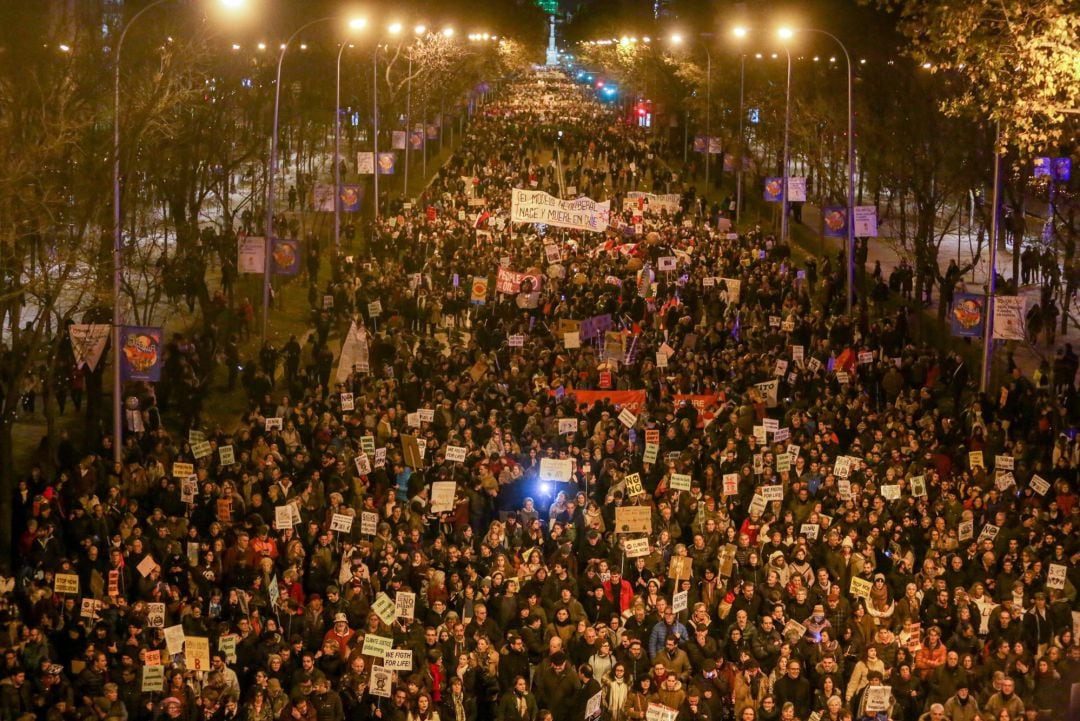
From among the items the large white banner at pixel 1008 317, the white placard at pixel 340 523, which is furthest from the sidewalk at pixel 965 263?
the white placard at pixel 340 523

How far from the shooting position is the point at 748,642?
1576 cm

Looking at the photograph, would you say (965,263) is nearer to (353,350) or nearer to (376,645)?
(353,350)

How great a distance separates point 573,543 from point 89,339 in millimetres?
8166

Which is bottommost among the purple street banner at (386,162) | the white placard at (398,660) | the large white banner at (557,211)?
the white placard at (398,660)

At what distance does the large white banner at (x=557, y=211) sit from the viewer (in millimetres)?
33719

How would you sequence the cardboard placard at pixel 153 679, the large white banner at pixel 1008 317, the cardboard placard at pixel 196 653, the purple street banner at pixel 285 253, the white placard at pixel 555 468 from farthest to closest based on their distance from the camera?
the purple street banner at pixel 285 253, the large white banner at pixel 1008 317, the white placard at pixel 555 468, the cardboard placard at pixel 196 653, the cardboard placard at pixel 153 679

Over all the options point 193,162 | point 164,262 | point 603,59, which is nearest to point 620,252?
point 193,162

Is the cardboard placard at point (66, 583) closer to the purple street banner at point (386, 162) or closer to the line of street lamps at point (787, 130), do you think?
the line of street lamps at point (787, 130)

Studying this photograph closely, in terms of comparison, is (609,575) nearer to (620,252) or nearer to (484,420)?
(484,420)

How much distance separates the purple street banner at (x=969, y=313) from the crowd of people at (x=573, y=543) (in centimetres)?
60

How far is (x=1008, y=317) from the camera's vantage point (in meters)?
27.1

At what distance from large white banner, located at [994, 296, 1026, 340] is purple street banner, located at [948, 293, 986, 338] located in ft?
4.29

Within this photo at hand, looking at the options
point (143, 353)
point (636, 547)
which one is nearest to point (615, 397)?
point (143, 353)

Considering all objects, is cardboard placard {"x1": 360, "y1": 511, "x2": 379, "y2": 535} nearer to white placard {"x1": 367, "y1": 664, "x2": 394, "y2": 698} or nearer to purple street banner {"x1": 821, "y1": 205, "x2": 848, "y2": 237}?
white placard {"x1": 367, "y1": 664, "x2": 394, "y2": 698}
